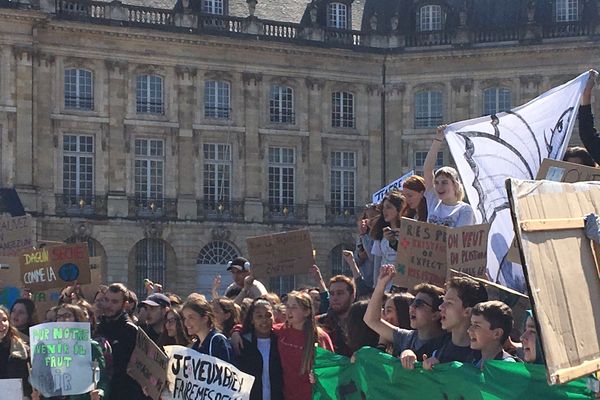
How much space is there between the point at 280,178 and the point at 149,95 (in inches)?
183

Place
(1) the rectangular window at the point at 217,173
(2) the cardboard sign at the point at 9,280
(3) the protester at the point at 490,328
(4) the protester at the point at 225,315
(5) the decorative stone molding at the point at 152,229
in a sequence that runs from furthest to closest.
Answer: (1) the rectangular window at the point at 217,173
(5) the decorative stone molding at the point at 152,229
(2) the cardboard sign at the point at 9,280
(4) the protester at the point at 225,315
(3) the protester at the point at 490,328

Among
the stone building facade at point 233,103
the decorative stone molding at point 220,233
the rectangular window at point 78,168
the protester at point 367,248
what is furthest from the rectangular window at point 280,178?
the protester at point 367,248

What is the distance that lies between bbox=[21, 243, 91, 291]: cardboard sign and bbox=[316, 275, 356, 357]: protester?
5.35 metres

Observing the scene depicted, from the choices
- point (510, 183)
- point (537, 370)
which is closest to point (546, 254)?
point (510, 183)

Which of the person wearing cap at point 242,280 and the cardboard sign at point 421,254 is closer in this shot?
the cardboard sign at point 421,254

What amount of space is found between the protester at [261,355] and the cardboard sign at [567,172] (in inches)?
87.3

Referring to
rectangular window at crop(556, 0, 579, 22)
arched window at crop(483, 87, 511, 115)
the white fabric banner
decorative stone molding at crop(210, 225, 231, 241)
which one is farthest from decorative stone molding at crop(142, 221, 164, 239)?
the white fabric banner

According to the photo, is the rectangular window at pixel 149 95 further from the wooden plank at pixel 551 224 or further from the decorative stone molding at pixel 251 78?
the wooden plank at pixel 551 224

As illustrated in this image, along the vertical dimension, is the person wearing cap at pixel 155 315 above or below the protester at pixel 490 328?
below

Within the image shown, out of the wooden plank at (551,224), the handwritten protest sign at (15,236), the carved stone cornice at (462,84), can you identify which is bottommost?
the handwritten protest sign at (15,236)

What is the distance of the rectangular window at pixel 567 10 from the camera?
1647 inches

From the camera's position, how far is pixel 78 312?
994cm

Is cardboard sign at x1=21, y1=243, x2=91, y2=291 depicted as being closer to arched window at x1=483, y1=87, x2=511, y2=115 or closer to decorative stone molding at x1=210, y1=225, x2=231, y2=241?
decorative stone molding at x1=210, y1=225, x2=231, y2=241

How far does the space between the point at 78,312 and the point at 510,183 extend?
4.79 m
